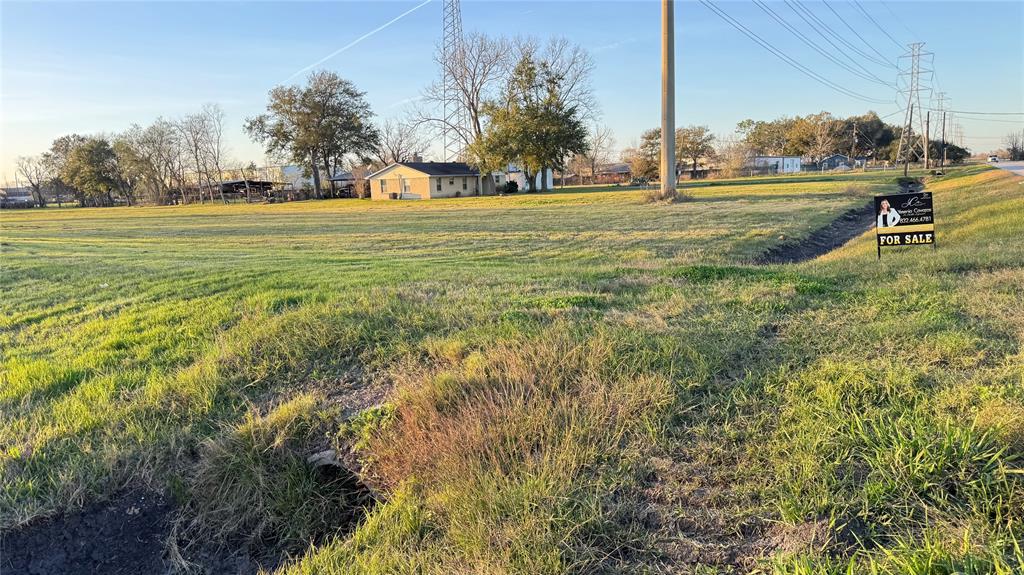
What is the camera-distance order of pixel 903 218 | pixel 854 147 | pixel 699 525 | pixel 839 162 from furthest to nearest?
pixel 839 162 → pixel 854 147 → pixel 903 218 → pixel 699 525

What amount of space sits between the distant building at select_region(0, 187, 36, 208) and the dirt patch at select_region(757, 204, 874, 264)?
112 meters

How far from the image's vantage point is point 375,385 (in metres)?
4.51

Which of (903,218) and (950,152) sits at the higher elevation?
(950,152)

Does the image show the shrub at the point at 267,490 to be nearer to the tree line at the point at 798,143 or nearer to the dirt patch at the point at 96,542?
the dirt patch at the point at 96,542

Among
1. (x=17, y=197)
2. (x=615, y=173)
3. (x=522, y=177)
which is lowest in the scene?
(x=522, y=177)

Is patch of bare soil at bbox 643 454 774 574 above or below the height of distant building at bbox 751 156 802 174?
below

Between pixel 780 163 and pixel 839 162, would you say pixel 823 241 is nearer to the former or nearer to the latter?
pixel 780 163

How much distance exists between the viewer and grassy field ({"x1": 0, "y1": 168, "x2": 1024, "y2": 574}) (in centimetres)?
242

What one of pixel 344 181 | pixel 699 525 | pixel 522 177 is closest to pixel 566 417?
pixel 699 525

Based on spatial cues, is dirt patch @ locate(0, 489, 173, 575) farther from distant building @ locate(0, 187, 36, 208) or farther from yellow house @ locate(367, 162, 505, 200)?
distant building @ locate(0, 187, 36, 208)

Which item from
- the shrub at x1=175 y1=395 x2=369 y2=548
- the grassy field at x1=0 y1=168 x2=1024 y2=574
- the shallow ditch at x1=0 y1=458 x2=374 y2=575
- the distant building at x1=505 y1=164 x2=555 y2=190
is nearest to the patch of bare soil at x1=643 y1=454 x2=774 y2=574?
the grassy field at x1=0 y1=168 x2=1024 y2=574

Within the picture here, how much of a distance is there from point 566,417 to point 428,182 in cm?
5293

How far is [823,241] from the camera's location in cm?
1537

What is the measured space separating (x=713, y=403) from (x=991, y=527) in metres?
1.43
